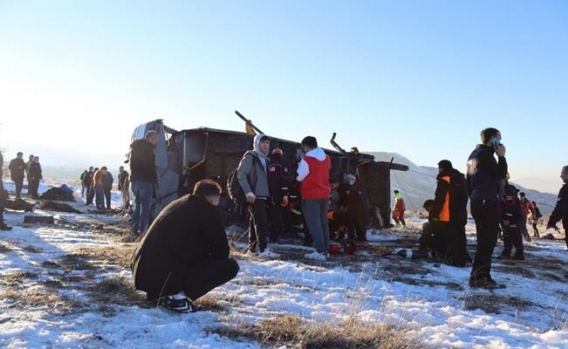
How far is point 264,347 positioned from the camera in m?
3.39

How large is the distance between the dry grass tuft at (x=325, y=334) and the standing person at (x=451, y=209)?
→ 174 inches

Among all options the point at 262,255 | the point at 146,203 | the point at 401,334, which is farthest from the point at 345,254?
the point at 401,334

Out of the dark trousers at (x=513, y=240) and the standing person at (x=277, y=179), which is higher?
the standing person at (x=277, y=179)

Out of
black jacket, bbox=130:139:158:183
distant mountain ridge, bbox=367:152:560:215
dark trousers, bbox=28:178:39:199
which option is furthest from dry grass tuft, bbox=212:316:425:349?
distant mountain ridge, bbox=367:152:560:215

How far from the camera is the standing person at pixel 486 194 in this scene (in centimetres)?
604

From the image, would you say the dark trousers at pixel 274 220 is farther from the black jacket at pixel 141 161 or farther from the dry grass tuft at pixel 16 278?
the dry grass tuft at pixel 16 278

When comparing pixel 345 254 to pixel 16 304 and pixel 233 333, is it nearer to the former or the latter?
pixel 233 333

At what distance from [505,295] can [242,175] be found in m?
4.08

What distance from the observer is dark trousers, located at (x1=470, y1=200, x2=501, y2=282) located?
6051 mm

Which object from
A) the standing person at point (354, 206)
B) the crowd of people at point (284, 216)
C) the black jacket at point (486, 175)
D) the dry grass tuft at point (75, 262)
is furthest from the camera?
the standing person at point (354, 206)

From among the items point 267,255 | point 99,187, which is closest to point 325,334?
point 267,255

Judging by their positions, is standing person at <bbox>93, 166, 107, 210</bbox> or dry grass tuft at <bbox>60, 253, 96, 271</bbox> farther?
standing person at <bbox>93, 166, 107, 210</bbox>

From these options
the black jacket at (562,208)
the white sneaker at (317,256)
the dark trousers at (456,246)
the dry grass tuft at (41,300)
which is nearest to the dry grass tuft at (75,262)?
the dry grass tuft at (41,300)

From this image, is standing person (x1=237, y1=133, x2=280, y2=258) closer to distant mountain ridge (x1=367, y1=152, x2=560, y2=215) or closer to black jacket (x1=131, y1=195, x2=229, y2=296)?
black jacket (x1=131, y1=195, x2=229, y2=296)
